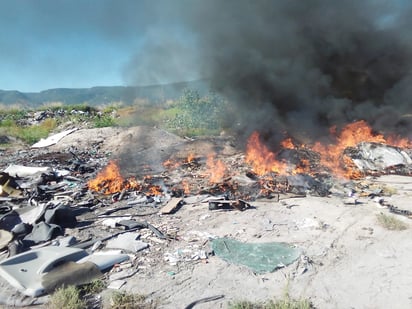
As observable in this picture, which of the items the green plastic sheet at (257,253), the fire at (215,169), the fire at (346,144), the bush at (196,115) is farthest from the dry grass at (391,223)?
the bush at (196,115)

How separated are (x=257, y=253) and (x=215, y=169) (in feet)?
18.5

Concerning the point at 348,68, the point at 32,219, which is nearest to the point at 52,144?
the point at 32,219

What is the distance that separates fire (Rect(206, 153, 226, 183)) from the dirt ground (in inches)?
74.3

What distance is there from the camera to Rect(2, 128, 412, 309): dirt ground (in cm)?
412

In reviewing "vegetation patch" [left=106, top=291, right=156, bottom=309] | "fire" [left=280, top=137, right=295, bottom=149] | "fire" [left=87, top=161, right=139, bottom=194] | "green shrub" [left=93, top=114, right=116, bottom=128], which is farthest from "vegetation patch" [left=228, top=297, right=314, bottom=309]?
"green shrub" [left=93, top=114, right=116, bottom=128]

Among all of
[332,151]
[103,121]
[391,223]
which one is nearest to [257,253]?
[391,223]

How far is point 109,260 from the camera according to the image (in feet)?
16.0

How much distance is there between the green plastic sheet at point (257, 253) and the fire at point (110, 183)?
411cm

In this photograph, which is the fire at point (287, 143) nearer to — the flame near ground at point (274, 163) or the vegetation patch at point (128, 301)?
the flame near ground at point (274, 163)

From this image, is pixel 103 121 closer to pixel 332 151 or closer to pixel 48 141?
pixel 48 141

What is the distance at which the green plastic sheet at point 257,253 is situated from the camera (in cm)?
484

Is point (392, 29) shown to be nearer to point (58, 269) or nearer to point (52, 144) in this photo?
point (58, 269)

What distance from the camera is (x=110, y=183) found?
29.9 feet

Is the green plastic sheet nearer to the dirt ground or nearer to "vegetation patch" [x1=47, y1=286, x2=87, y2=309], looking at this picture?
the dirt ground
